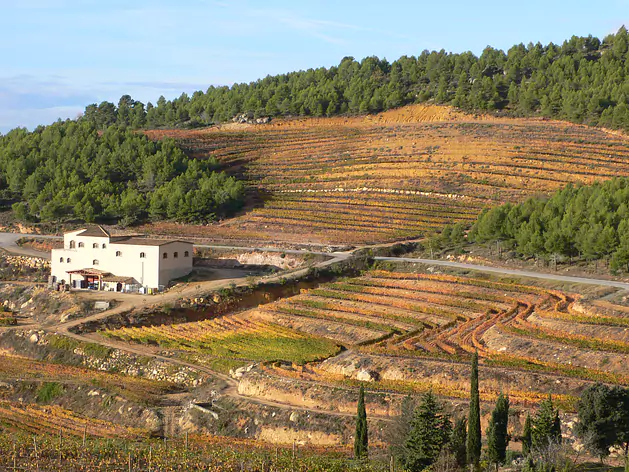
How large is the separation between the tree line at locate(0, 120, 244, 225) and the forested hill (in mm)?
21104

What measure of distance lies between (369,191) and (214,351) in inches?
1713

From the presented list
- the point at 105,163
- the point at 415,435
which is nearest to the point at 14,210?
the point at 105,163

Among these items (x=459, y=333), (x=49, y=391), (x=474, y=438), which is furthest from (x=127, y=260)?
(x=474, y=438)

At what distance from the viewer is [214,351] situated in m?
49.4

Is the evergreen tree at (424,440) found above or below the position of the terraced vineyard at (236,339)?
above

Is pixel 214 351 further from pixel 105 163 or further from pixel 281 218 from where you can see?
pixel 105 163

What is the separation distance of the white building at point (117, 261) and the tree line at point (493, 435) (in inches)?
1459

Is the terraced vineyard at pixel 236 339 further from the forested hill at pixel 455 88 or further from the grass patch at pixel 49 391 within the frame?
the forested hill at pixel 455 88

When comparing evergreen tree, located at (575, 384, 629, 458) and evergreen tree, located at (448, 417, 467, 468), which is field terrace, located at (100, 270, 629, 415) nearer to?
evergreen tree, located at (575, 384, 629, 458)

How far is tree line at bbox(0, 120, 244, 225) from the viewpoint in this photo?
8912 cm

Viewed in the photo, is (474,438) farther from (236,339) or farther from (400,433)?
(236,339)

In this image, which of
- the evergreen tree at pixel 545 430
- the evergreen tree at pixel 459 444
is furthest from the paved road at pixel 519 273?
the evergreen tree at pixel 459 444

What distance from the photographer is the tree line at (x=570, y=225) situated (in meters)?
57.2

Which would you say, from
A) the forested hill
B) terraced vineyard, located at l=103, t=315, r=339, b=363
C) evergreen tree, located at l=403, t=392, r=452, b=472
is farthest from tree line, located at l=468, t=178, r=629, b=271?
the forested hill
